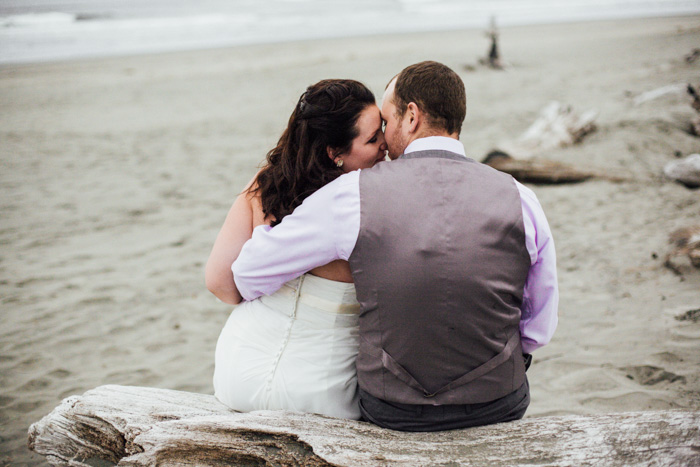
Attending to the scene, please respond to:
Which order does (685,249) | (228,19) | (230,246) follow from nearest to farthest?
(230,246) → (685,249) → (228,19)

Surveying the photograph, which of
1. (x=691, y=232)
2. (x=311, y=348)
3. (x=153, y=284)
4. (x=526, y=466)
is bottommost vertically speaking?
(x=153, y=284)

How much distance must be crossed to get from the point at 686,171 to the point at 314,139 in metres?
5.53

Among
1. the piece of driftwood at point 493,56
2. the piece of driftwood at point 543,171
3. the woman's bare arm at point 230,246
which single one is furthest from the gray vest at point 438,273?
the piece of driftwood at point 493,56

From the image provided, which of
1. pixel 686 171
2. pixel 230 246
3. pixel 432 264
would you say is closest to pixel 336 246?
pixel 432 264

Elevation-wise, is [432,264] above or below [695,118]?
above

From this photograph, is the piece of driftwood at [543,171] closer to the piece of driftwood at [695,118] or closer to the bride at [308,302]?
the piece of driftwood at [695,118]

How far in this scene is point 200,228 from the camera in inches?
238

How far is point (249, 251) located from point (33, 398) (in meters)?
2.42

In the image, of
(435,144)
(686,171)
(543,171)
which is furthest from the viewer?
(543,171)

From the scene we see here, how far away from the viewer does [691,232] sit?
4387mm

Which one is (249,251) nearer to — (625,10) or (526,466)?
(526,466)

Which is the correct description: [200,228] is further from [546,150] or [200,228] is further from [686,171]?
[686,171]

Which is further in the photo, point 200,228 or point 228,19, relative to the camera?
point 228,19

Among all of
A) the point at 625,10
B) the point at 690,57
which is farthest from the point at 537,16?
the point at 690,57
